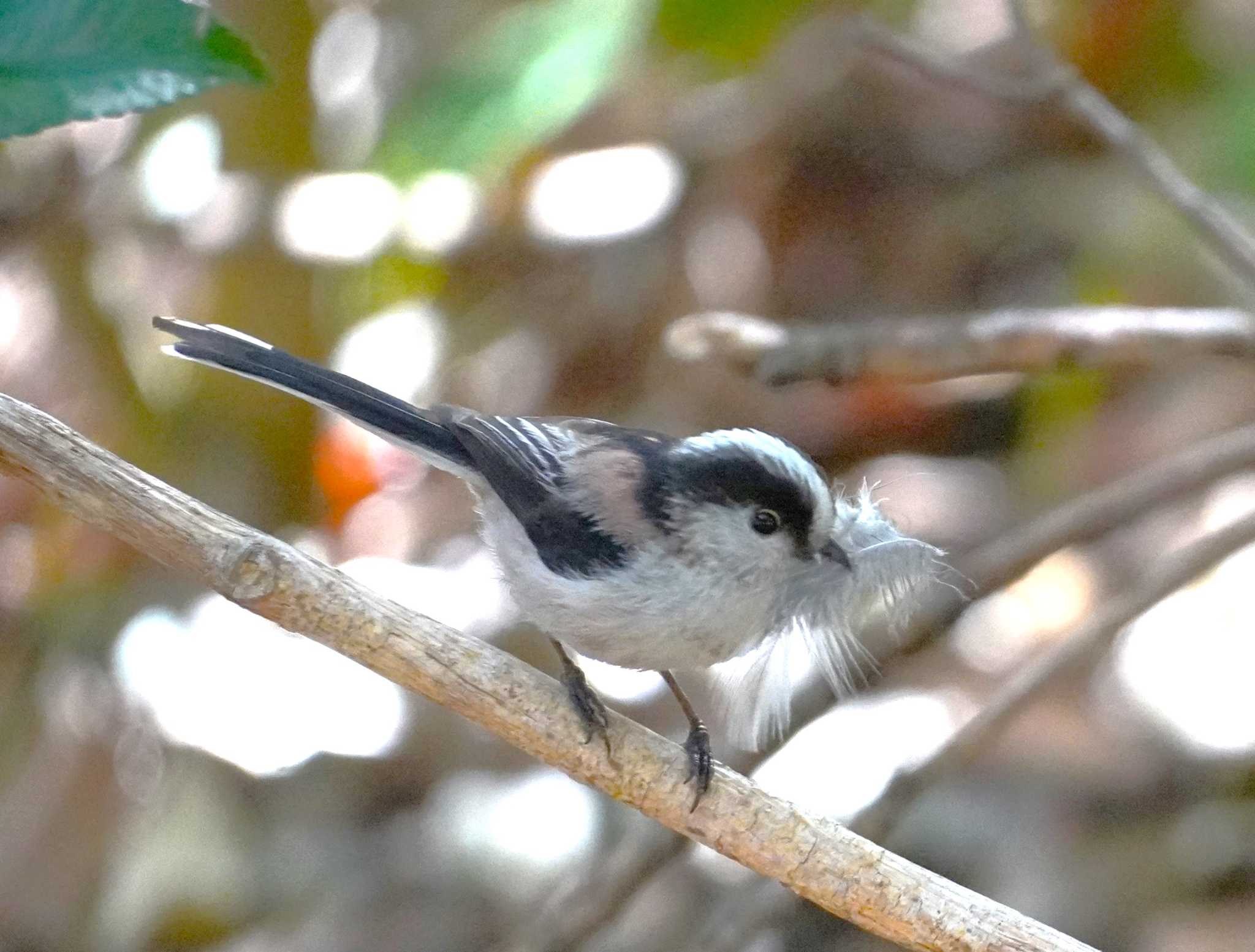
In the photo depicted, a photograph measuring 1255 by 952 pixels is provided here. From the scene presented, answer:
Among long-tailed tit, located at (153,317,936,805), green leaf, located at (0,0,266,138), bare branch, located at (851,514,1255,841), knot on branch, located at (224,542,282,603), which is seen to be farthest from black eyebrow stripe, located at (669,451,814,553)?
green leaf, located at (0,0,266,138)

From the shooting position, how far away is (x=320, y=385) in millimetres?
2080

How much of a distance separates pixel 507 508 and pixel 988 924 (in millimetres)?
986

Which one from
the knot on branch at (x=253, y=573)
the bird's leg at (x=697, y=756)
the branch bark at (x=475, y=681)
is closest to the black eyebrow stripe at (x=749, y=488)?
the bird's leg at (x=697, y=756)

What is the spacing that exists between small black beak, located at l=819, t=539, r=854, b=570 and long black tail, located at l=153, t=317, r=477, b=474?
573 mm

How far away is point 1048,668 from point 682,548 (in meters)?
0.89

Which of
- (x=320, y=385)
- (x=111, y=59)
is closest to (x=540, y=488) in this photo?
(x=320, y=385)

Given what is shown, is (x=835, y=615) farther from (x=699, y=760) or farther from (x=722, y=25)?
(x=722, y=25)

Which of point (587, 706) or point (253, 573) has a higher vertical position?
point (587, 706)

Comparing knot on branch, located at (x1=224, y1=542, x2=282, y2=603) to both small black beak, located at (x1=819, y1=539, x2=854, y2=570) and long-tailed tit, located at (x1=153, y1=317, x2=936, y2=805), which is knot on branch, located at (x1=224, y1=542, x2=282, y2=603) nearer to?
long-tailed tit, located at (x1=153, y1=317, x2=936, y2=805)

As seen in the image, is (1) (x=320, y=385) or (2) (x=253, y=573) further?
(1) (x=320, y=385)

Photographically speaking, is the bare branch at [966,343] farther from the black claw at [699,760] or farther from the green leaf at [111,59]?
the green leaf at [111,59]

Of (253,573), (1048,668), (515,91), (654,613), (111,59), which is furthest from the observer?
(515,91)

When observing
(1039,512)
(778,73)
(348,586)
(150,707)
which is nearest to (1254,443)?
(1039,512)

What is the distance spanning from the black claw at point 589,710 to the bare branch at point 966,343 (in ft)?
2.07
